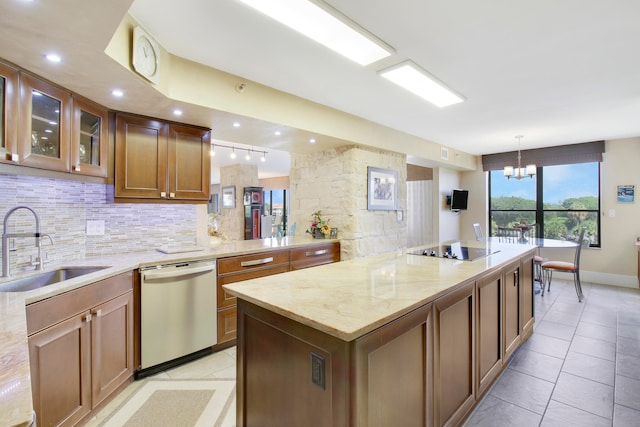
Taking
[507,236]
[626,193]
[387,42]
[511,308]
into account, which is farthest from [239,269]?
[626,193]

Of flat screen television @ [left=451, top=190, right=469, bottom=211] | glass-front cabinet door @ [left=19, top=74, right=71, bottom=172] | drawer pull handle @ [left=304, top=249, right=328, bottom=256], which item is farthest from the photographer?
flat screen television @ [left=451, top=190, right=469, bottom=211]

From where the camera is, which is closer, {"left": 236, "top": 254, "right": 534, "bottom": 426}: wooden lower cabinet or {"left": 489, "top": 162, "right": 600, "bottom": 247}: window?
{"left": 236, "top": 254, "right": 534, "bottom": 426}: wooden lower cabinet

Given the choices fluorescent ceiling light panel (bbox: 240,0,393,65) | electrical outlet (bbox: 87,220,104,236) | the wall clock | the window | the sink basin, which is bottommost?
the sink basin

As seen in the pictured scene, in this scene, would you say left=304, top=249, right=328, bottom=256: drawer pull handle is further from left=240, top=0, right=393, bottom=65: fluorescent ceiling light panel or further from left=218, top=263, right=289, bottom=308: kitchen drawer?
left=240, top=0, right=393, bottom=65: fluorescent ceiling light panel

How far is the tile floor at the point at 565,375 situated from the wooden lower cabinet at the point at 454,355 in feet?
1.03

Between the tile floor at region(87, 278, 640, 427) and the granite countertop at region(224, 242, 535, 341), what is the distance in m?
0.92

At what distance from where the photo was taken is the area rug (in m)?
1.88

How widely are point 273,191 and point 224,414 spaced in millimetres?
10474

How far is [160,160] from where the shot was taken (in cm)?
269

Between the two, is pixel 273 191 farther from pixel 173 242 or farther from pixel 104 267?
pixel 104 267

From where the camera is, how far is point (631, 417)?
1.91 metres

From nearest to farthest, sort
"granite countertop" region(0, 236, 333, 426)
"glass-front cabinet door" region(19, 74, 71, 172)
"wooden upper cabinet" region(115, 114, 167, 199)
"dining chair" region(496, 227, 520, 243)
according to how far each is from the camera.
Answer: "granite countertop" region(0, 236, 333, 426), "glass-front cabinet door" region(19, 74, 71, 172), "wooden upper cabinet" region(115, 114, 167, 199), "dining chair" region(496, 227, 520, 243)

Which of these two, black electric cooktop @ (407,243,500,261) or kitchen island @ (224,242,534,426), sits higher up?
black electric cooktop @ (407,243,500,261)

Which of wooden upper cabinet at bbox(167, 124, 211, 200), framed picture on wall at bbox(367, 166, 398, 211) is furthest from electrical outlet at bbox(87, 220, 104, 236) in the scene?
framed picture on wall at bbox(367, 166, 398, 211)
